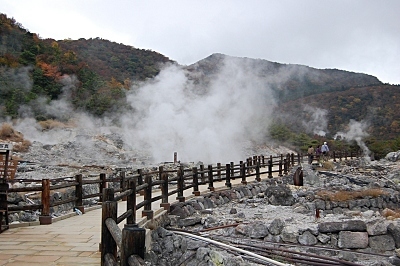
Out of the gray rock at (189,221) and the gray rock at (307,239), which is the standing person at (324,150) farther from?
the gray rock at (307,239)

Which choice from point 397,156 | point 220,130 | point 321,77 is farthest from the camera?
point 321,77

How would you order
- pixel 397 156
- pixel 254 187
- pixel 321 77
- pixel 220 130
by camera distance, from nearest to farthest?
pixel 254 187 → pixel 220 130 → pixel 397 156 → pixel 321 77

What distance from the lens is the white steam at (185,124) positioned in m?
24.6

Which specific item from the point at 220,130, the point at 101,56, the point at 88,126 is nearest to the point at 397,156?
the point at 220,130

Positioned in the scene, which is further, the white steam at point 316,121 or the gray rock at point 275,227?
the white steam at point 316,121

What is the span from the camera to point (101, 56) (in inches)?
2608

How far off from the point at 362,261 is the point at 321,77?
87828mm

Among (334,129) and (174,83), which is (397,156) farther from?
(334,129)

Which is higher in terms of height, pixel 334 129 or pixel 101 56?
pixel 101 56

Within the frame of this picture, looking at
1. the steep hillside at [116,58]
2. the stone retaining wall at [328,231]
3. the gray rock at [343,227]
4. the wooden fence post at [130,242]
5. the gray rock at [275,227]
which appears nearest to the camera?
the wooden fence post at [130,242]

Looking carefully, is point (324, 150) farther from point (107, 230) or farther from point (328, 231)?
point (107, 230)

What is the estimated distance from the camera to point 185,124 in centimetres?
2598

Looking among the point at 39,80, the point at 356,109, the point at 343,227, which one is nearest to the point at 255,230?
the point at 343,227

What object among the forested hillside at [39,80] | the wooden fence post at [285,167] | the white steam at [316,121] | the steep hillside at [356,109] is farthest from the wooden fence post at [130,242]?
the steep hillside at [356,109]
